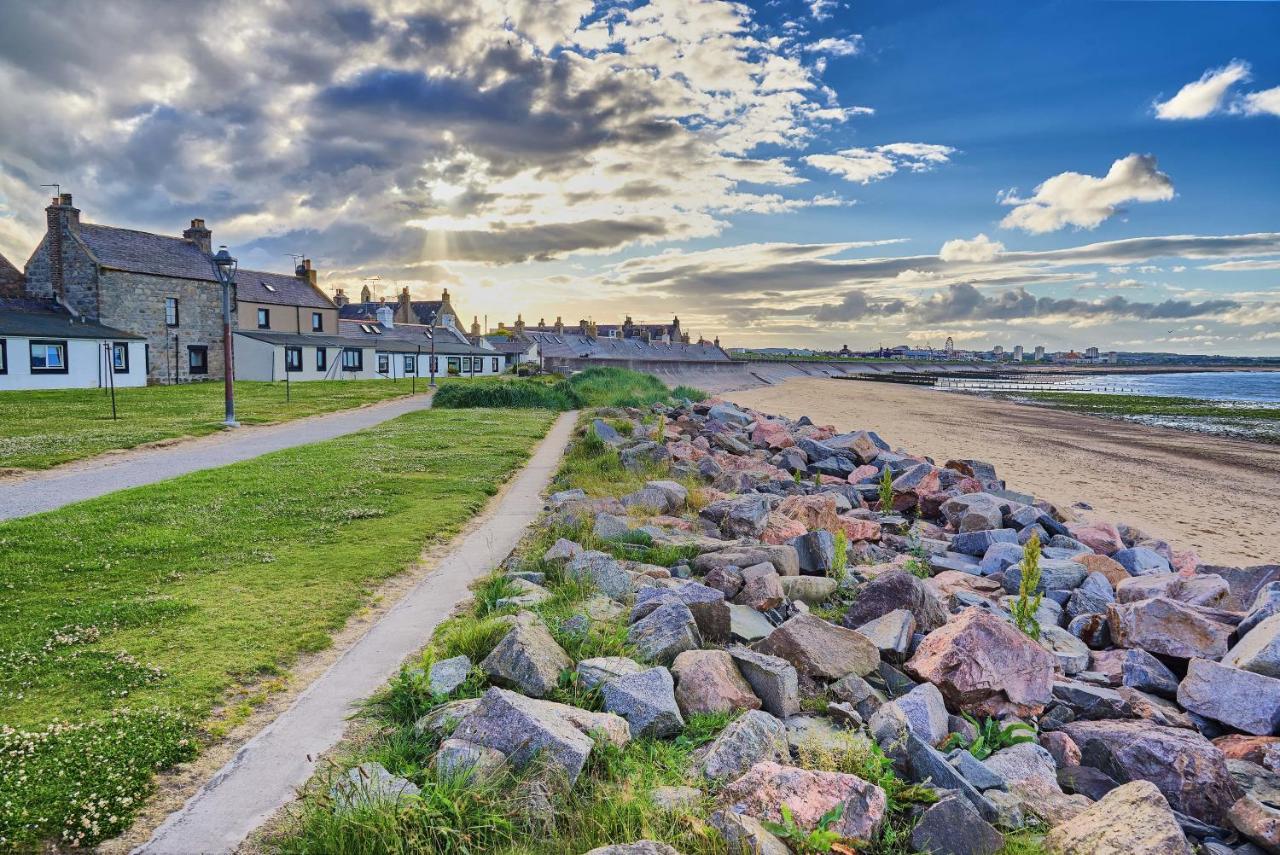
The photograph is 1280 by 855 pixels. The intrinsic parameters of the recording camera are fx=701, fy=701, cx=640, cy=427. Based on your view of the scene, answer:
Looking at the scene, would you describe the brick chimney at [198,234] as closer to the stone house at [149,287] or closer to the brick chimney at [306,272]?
the stone house at [149,287]

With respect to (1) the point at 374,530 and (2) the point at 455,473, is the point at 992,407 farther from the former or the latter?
(1) the point at 374,530

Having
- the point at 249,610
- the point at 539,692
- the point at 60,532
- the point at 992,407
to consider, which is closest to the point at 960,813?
the point at 539,692

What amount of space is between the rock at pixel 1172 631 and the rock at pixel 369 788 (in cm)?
646

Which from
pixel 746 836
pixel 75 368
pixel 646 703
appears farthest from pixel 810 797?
pixel 75 368

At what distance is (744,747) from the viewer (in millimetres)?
3977

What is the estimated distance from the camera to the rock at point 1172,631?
20.6 feet

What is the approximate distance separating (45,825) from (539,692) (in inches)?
100

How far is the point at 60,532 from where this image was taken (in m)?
8.64

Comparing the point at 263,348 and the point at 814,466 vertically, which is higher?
the point at 263,348

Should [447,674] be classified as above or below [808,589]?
above

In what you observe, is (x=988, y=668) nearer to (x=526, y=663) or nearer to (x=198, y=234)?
(x=526, y=663)

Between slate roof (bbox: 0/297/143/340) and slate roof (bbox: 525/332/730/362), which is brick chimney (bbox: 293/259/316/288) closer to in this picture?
slate roof (bbox: 0/297/143/340)

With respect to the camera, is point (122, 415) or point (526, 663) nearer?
point (526, 663)

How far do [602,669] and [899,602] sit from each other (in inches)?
120
